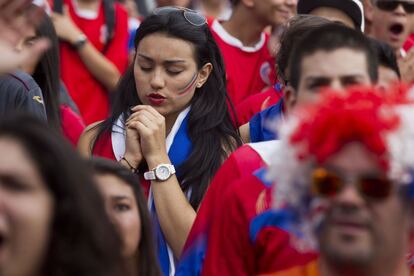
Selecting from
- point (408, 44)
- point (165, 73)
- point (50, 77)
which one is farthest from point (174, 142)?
point (408, 44)

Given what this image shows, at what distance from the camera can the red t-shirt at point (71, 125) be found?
24.5 ft

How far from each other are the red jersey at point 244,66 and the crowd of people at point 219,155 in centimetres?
1

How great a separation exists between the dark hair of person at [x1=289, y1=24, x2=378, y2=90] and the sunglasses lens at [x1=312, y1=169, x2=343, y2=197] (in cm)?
129

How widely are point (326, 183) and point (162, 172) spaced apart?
96.9 inches

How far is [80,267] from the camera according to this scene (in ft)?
13.0

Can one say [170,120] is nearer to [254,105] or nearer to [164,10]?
[164,10]

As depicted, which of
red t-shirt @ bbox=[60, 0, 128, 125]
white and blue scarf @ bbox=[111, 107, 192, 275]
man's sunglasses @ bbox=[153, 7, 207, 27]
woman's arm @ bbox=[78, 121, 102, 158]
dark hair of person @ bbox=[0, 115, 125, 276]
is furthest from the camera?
red t-shirt @ bbox=[60, 0, 128, 125]

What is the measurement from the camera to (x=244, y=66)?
28.8ft

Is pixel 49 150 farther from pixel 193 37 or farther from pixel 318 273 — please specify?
pixel 193 37

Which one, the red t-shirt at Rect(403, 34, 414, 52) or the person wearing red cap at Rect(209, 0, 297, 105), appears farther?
the red t-shirt at Rect(403, 34, 414, 52)

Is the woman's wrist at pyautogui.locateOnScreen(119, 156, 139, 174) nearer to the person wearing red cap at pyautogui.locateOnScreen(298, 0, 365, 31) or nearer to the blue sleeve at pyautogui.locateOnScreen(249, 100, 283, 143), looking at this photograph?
the blue sleeve at pyautogui.locateOnScreen(249, 100, 283, 143)

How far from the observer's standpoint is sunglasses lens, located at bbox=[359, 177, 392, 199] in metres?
3.94

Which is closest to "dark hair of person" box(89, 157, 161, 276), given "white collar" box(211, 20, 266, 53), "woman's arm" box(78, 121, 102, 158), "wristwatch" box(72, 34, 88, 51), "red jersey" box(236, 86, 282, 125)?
"woman's arm" box(78, 121, 102, 158)

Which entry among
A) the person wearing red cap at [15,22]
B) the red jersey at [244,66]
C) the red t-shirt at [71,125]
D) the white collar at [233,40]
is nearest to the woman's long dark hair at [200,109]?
the red t-shirt at [71,125]
